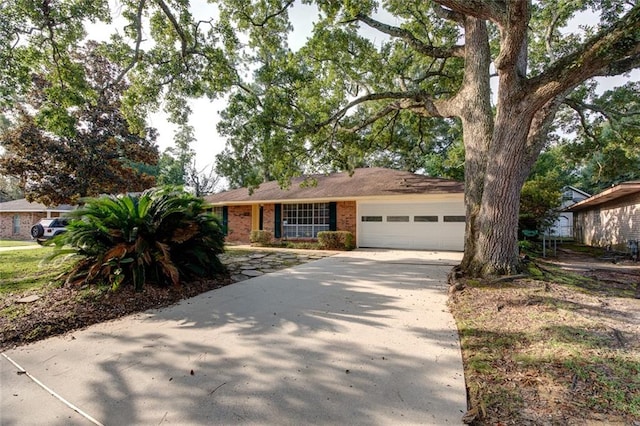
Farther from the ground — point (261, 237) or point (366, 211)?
point (366, 211)

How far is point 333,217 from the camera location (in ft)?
43.0

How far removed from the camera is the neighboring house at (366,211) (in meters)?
11.4

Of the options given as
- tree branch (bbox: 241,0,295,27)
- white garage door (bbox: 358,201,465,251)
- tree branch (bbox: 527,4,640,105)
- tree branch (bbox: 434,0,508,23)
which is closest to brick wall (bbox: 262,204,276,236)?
white garage door (bbox: 358,201,465,251)

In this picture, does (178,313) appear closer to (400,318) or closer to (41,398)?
(41,398)

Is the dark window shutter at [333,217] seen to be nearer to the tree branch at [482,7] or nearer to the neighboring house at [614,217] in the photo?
the tree branch at [482,7]

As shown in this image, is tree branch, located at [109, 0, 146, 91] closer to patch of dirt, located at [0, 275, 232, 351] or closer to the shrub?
the shrub

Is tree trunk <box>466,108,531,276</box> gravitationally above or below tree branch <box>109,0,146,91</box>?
below

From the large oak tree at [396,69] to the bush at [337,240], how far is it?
113 inches

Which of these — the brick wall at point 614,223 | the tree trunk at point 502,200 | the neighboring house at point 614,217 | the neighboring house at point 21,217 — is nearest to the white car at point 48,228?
the neighboring house at point 21,217

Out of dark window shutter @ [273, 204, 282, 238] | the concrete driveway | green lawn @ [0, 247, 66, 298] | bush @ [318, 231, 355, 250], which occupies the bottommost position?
the concrete driveway

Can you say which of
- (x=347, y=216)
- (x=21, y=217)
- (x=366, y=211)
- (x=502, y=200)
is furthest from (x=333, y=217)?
(x=21, y=217)

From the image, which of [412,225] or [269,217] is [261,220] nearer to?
[269,217]

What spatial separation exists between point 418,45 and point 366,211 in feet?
21.9

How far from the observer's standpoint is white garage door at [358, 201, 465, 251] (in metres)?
11.4
